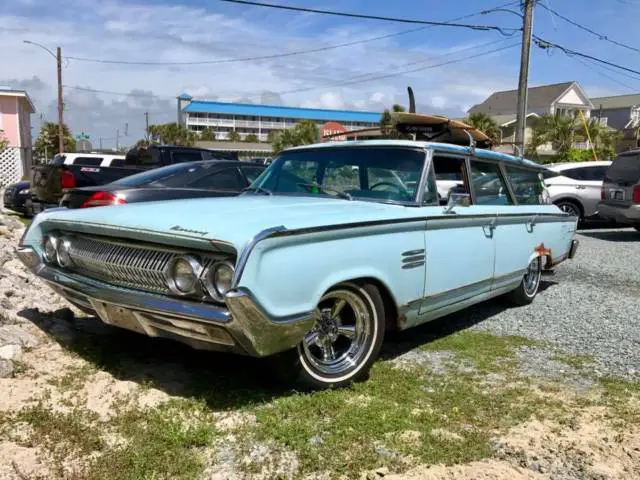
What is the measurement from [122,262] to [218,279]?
2.55ft

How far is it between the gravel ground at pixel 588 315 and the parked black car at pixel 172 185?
130 inches

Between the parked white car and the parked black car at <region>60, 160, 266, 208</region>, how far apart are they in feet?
26.7

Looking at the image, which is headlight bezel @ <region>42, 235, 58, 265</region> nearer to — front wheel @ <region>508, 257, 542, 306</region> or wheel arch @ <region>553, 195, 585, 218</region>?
front wheel @ <region>508, 257, 542, 306</region>

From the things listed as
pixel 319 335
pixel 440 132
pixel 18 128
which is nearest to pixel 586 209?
pixel 440 132

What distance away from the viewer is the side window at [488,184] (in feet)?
17.1

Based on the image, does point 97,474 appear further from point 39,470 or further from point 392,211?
point 392,211

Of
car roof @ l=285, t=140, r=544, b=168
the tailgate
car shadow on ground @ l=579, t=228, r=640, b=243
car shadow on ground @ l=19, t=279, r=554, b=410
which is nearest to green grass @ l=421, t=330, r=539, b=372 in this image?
car shadow on ground @ l=19, t=279, r=554, b=410

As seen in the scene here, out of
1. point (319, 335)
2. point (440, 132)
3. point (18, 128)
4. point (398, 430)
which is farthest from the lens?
point (18, 128)

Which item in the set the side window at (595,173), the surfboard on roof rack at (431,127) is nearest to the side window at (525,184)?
the surfboard on roof rack at (431,127)

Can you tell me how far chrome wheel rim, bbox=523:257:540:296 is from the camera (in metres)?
6.29

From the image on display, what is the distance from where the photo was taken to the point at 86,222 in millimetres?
3781

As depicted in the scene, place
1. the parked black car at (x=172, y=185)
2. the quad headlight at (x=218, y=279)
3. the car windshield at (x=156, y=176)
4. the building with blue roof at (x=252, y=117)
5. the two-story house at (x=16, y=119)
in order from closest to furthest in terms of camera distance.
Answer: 1. the quad headlight at (x=218, y=279)
2. the parked black car at (x=172, y=185)
3. the car windshield at (x=156, y=176)
4. the two-story house at (x=16, y=119)
5. the building with blue roof at (x=252, y=117)

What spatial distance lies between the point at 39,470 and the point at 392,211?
2.56 meters

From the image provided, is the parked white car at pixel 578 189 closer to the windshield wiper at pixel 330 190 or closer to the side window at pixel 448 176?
the side window at pixel 448 176
